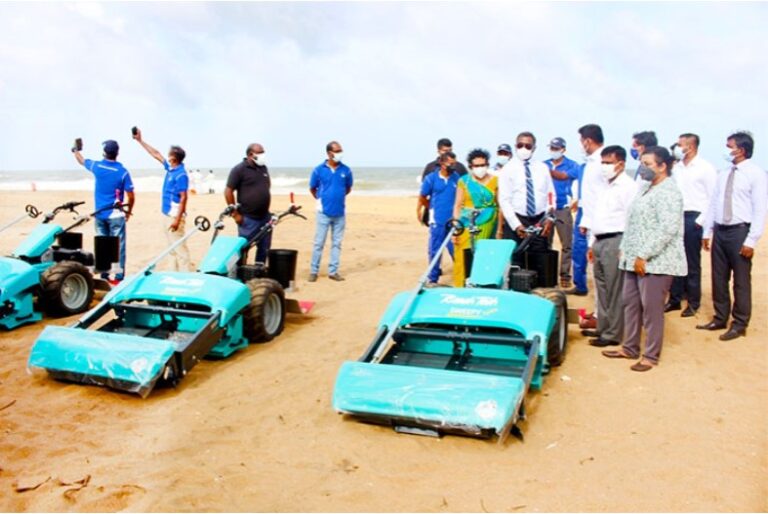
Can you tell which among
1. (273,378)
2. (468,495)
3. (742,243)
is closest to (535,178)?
(742,243)

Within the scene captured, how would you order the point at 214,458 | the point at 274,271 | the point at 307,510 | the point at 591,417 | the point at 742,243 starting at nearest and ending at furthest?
the point at 307,510 → the point at 214,458 → the point at 591,417 → the point at 742,243 → the point at 274,271

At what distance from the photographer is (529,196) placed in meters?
6.94

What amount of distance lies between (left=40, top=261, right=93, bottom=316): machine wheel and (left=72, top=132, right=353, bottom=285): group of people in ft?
1.94

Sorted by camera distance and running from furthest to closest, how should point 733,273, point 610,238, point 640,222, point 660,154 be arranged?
point 733,273
point 610,238
point 640,222
point 660,154

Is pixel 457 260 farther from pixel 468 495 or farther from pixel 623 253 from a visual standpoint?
pixel 468 495

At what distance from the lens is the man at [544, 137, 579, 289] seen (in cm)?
868

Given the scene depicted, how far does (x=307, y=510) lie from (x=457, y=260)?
4.44 m

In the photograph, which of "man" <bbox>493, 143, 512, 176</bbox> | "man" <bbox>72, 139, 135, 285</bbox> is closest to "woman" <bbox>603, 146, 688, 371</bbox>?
"man" <bbox>493, 143, 512, 176</bbox>

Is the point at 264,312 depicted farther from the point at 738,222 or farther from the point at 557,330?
the point at 738,222

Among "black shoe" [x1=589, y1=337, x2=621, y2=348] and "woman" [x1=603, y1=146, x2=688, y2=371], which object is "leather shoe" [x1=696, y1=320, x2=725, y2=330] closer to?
"black shoe" [x1=589, y1=337, x2=621, y2=348]

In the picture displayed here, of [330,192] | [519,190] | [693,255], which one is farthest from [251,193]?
[693,255]

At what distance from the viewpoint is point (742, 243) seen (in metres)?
6.26

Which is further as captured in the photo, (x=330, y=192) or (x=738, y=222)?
(x=330, y=192)

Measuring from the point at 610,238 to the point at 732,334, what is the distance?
5.03 ft
